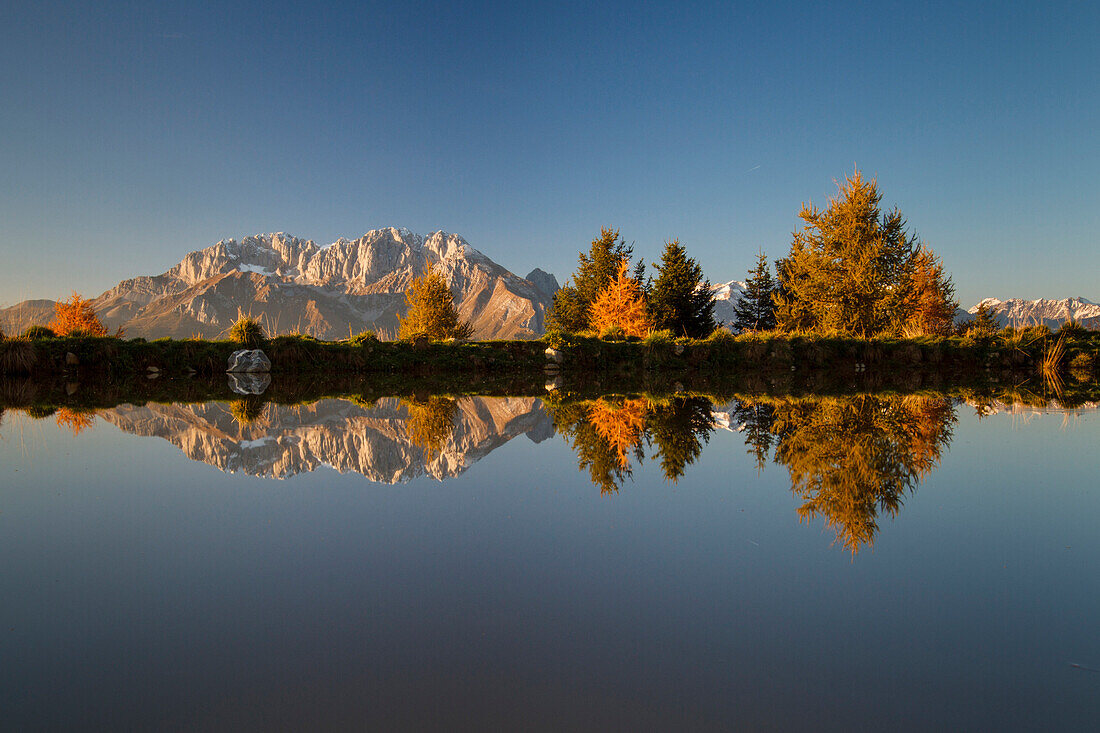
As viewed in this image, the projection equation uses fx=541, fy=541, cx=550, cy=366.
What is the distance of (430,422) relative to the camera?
7289 mm

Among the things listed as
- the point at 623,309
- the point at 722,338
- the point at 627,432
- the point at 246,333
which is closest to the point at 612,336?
the point at 722,338

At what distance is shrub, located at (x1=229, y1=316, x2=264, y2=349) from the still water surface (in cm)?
1387

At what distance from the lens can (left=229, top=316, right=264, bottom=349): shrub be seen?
18.2 meters

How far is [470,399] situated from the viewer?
1065 centimetres

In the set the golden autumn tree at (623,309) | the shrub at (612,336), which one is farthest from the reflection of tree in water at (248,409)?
the golden autumn tree at (623,309)

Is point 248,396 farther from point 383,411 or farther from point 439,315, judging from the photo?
point 439,315

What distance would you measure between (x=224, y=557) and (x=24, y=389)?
13.5 meters

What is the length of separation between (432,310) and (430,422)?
24209mm

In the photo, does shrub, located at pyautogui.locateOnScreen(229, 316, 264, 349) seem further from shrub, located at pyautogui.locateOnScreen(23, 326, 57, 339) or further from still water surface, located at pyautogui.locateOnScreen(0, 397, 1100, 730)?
still water surface, located at pyautogui.locateOnScreen(0, 397, 1100, 730)

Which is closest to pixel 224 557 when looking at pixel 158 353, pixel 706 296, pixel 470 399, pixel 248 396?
pixel 470 399

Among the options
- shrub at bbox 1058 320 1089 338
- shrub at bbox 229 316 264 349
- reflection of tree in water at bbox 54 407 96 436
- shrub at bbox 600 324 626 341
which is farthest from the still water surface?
shrub at bbox 1058 320 1089 338

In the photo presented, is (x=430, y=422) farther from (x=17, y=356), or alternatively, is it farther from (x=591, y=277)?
(x=591, y=277)

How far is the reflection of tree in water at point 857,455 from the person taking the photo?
352 centimetres

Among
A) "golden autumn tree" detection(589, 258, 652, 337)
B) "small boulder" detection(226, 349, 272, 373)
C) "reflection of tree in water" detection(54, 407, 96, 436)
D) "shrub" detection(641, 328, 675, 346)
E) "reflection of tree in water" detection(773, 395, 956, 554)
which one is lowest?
"reflection of tree in water" detection(773, 395, 956, 554)
